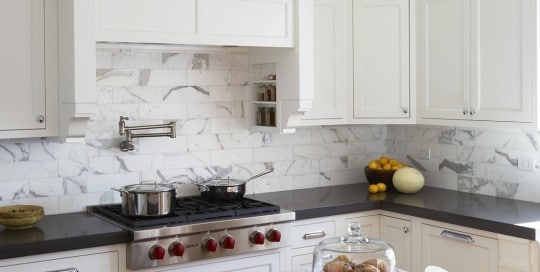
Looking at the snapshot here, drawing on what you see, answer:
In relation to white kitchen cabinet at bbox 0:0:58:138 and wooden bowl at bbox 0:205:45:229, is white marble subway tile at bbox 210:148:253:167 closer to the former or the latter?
white kitchen cabinet at bbox 0:0:58:138

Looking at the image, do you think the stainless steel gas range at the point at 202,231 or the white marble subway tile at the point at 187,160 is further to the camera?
the white marble subway tile at the point at 187,160

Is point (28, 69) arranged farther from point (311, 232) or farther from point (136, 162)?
point (311, 232)

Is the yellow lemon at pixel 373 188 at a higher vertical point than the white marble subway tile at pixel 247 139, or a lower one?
lower

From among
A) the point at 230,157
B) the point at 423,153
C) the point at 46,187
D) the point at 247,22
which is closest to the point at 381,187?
the point at 423,153

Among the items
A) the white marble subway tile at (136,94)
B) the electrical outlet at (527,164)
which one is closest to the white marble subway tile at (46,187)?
the white marble subway tile at (136,94)

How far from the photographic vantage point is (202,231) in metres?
3.79

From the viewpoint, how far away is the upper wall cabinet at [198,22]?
378 cm

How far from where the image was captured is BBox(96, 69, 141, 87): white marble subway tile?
4.20 metres

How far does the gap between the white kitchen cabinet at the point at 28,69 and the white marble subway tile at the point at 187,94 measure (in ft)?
2.65

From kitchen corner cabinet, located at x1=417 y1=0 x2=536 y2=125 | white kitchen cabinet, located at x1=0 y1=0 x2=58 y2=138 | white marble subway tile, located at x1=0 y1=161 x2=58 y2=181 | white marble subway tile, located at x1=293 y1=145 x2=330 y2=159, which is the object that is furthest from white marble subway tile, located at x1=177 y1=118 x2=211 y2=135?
kitchen corner cabinet, located at x1=417 y1=0 x2=536 y2=125

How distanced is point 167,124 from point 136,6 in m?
0.82

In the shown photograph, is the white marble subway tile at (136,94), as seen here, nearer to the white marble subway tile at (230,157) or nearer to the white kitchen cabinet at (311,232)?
the white marble subway tile at (230,157)

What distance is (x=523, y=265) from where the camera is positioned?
12.0ft

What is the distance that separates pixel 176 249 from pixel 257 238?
0.48 metres
